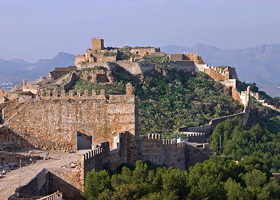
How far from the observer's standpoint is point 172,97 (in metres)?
50.4

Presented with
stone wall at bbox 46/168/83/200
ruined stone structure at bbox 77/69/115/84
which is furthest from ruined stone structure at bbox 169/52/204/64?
stone wall at bbox 46/168/83/200

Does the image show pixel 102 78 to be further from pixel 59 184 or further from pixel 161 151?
pixel 59 184

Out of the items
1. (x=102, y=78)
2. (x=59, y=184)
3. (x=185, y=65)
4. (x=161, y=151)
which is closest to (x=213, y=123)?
(x=102, y=78)

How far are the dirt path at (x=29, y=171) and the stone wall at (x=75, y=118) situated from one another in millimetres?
1111

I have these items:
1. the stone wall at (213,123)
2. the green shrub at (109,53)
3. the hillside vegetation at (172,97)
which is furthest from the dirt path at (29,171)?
the green shrub at (109,53)

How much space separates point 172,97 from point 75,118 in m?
29.1

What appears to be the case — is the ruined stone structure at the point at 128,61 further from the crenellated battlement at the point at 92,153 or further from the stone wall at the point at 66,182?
the stone wall at the point at 66,182

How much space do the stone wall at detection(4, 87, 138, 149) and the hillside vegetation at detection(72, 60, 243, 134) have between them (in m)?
17.0

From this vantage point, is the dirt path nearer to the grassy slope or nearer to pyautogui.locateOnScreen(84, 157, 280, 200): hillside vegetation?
pyautogui.locateOnScreen(84, 157, 280, 200): hillside vegetation

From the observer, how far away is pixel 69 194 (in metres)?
18.1

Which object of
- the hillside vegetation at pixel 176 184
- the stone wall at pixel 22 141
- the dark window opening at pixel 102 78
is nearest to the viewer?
the hillside vegetation at pixel 176 184

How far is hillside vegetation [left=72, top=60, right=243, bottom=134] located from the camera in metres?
44.0

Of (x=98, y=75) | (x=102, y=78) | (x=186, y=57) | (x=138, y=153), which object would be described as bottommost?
(x=138, y=153)

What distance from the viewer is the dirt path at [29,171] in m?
16.0
